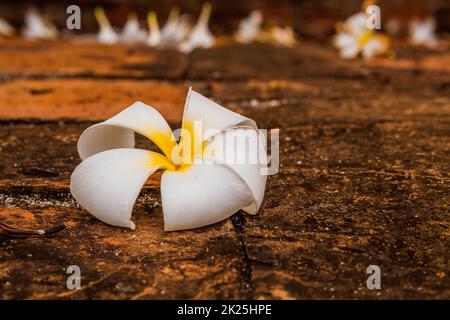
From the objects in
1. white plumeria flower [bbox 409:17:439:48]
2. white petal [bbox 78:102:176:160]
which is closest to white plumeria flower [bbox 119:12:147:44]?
white plumeria flower [bbox 409:17:439:48]

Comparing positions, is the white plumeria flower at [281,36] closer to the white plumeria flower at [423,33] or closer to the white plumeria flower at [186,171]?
the white plumeria flower at [423,33]

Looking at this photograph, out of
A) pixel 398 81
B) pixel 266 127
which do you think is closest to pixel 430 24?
pixel 398 81

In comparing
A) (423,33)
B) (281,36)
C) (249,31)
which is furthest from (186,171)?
(423,33)

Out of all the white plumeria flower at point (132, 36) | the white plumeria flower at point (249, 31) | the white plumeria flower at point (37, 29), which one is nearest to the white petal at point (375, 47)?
the white plumeria flower at point (249, 31)

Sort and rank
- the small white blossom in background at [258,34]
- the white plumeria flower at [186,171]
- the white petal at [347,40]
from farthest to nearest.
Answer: the small white blossom in background at [258,34], the white petal at [347,40], the white plumeria flower at [186,171]

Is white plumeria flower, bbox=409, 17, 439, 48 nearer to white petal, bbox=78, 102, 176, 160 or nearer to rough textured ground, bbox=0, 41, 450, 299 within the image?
rough textured ground, bbox=0, 41, 450, 299

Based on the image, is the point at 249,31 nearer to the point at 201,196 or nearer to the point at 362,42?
the point at 362,42

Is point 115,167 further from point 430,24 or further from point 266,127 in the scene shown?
point 430,24
